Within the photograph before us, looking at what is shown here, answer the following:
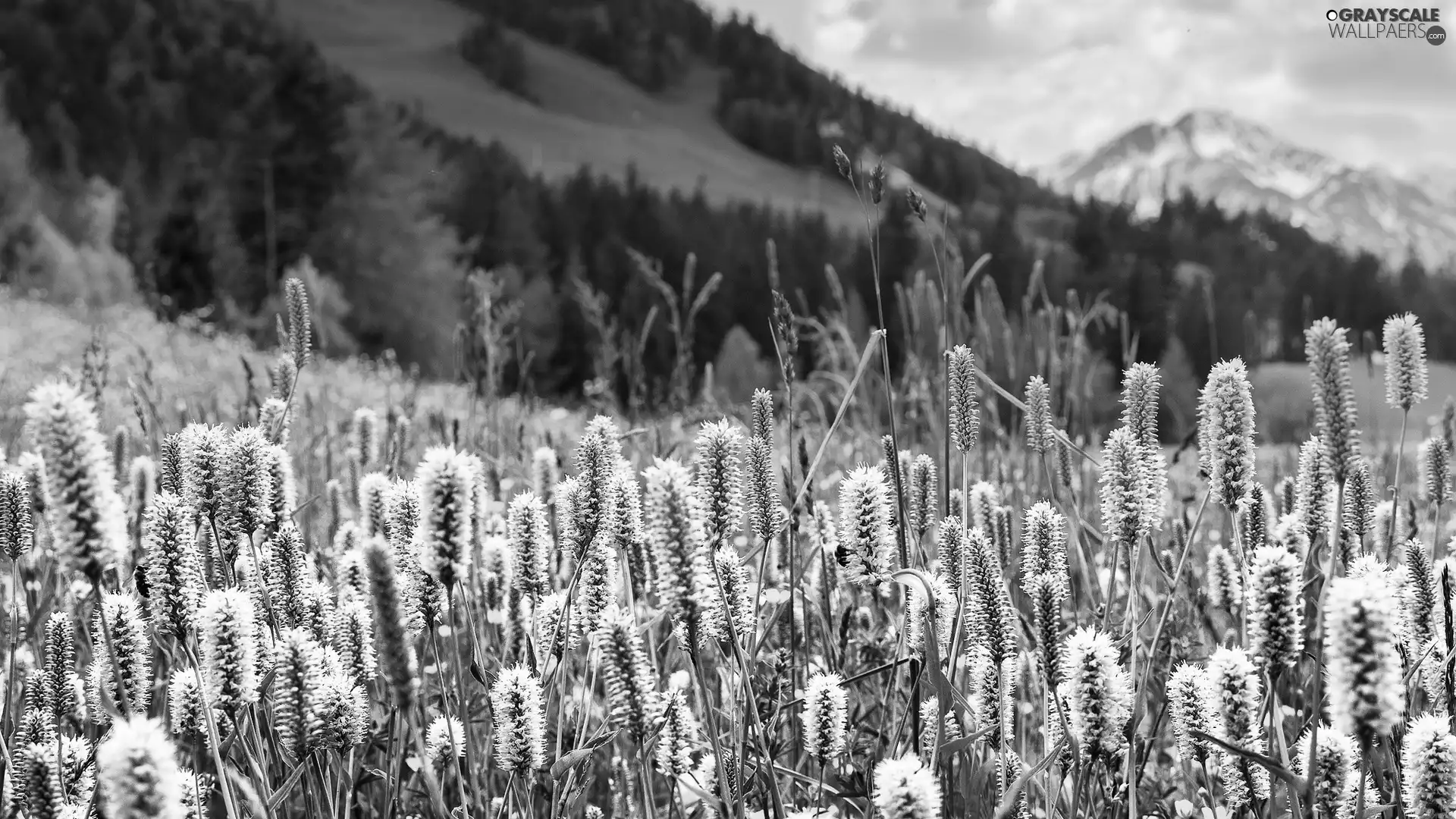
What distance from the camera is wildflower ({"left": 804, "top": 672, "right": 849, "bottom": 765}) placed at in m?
2.10

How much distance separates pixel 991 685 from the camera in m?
2.34

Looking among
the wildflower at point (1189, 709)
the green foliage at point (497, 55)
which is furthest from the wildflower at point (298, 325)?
the green foliage at point (497, 55)

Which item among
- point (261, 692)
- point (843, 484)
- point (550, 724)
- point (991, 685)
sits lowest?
point (550, 724)

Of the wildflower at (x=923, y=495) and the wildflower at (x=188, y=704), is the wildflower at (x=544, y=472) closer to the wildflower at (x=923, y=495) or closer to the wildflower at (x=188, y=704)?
the wildflower at (x=923, y=495)

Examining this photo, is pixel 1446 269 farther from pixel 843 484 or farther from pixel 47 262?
pixel 843 484

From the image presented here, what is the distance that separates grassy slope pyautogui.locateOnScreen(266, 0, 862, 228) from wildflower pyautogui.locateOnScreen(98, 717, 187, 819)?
428 feet

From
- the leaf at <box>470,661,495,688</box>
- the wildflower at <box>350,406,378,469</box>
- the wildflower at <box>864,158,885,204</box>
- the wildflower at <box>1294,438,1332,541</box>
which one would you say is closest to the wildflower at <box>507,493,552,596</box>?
the leaf at <box>470,661,495,688</box>

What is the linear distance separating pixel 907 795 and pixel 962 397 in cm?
129

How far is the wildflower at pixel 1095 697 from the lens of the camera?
1.84 m

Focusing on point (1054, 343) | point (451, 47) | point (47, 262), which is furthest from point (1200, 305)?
point (451, 47)

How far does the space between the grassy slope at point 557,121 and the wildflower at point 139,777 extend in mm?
130433

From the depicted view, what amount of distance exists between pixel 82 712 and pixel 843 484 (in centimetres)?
176

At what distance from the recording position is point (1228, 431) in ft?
7.68

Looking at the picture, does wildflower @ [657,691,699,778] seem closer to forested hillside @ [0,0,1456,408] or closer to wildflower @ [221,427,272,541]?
wildflower @ [221,427,272,541]
